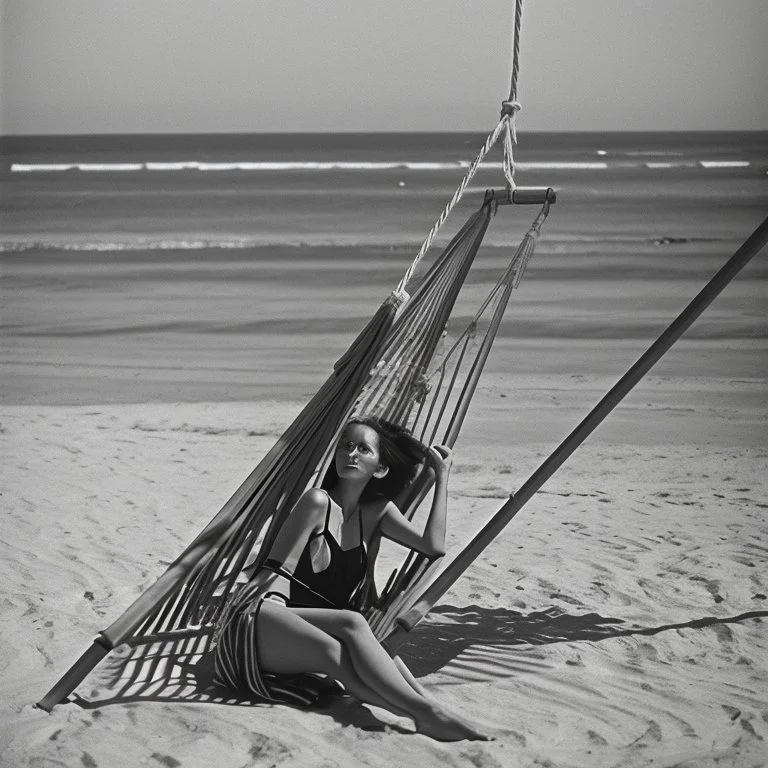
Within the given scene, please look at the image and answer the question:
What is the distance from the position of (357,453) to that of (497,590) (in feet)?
2.78

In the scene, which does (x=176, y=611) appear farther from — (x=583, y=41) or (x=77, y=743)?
(x=583, y=41)

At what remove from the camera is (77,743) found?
1.88m

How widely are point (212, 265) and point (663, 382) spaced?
5527mm

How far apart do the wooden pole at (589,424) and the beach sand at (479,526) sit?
177 millimetres

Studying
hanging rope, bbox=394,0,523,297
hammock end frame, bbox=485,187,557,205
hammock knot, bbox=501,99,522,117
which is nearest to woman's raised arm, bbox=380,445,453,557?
hanging rope, bbox=394,0,523,297

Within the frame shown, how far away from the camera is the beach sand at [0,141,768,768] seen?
1955 mm

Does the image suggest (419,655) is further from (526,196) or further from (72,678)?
(526,196)

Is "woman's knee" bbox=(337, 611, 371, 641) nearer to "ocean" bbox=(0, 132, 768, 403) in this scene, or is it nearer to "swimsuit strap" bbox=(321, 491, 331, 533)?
"swimsuit strap" bbox=(321, 491, 331, 533)

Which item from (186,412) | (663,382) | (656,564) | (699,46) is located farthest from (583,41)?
(656,564)

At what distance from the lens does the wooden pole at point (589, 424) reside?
2.14 meters

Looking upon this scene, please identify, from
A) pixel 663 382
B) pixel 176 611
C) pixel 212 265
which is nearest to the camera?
pixel 176 611

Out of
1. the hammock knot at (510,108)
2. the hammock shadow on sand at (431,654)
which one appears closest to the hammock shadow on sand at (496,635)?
the hammock shadow on sand at (431,654)

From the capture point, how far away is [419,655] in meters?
2.39

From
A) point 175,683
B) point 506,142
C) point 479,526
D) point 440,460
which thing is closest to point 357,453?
point 440,460
